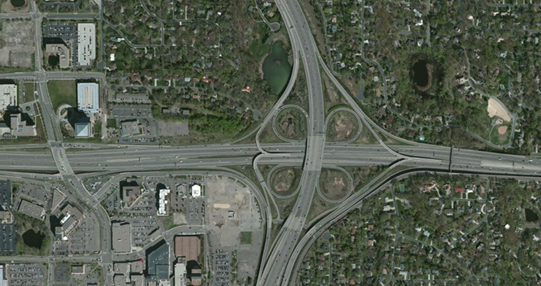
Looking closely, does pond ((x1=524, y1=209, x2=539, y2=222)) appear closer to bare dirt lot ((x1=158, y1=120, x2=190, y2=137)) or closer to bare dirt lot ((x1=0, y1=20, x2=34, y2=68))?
bare dirt lot ((x1=158, y1=120, x2=190, y2=137))

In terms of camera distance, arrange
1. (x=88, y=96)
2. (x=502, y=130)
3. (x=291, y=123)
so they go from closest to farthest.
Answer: (x=88, y=96) < (x=291, y=123) < (x=502, y=130)

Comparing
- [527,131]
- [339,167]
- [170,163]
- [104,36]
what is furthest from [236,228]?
[527,131]

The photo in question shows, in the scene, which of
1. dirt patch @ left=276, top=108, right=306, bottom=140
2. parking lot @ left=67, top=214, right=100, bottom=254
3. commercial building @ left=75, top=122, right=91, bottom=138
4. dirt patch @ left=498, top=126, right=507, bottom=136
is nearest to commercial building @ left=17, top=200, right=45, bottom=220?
parking lot @ left=67, top=214, right=100, bottom=254

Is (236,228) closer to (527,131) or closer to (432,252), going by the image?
(432,252)

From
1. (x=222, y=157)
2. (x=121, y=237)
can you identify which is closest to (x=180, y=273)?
(x=121, y=237)

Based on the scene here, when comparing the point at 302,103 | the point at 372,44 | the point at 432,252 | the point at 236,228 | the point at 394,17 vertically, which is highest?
the point at 394,17

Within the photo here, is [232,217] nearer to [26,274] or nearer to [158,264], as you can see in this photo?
[158,264]
